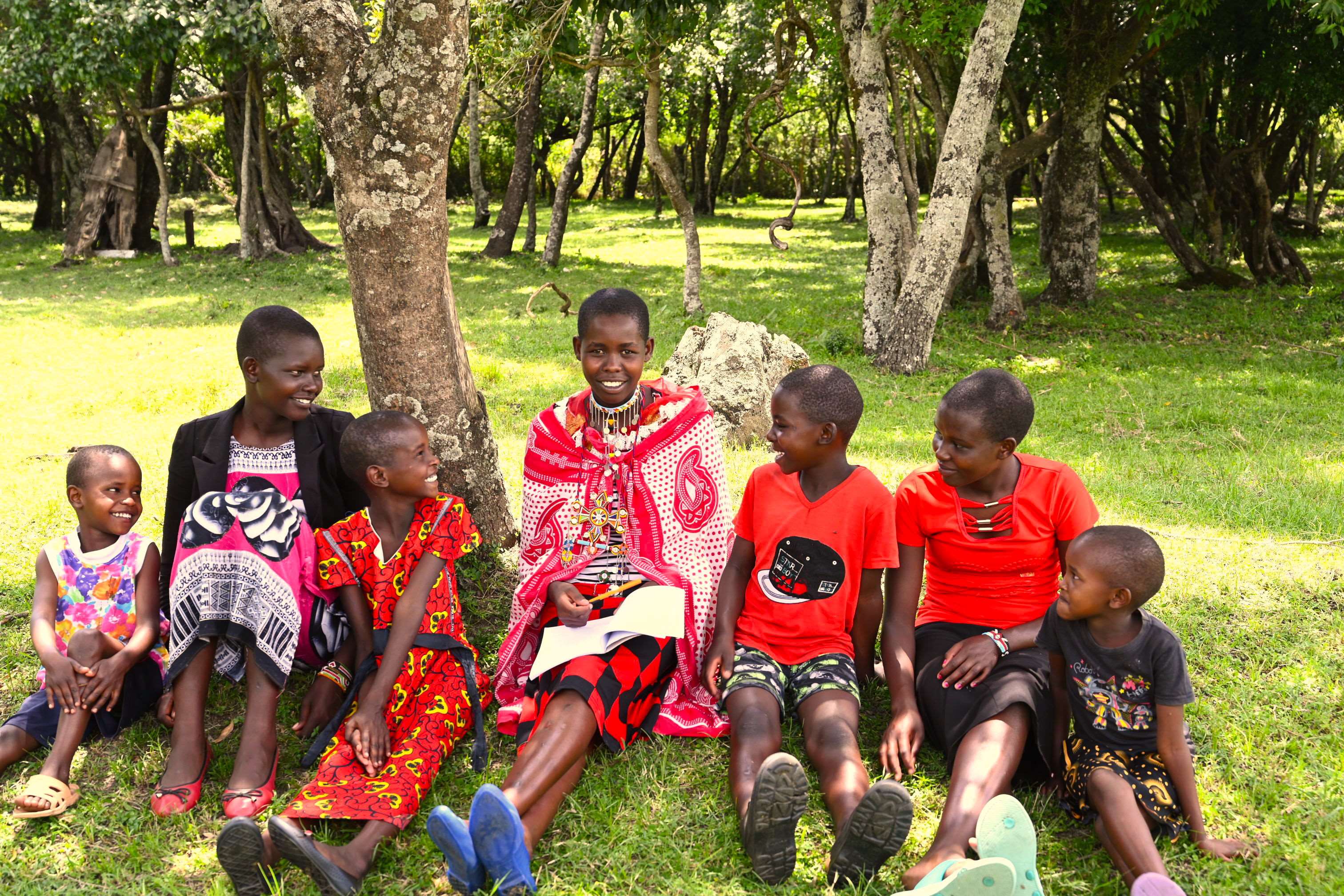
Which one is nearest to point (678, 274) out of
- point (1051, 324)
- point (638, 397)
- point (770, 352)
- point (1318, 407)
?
point (1051, 324)

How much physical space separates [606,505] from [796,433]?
0.81 metres

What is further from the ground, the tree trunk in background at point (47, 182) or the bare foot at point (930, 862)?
the tree trunk in background at point (47, 182)

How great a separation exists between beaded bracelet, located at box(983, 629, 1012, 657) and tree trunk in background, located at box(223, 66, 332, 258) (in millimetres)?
15851

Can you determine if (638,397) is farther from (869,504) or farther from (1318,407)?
(1318,407)

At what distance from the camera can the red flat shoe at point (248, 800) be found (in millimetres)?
3021

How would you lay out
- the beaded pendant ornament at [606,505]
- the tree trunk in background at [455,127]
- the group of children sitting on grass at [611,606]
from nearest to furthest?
the group of children sitting on grass at [611,606], the beaded pendant ornament at [606,505], the tree trunk in background at [455,127]

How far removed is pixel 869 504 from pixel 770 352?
4210 millimetres

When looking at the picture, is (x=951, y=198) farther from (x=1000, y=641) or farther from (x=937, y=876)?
(x=937, y=876)

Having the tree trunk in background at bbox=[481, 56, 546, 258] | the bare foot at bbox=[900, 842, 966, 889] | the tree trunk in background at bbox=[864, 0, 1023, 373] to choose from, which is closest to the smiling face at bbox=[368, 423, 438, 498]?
the bare foot at bbox=[900, 842, 966, 889]

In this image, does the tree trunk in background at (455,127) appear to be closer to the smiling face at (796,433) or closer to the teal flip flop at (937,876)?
the smiling face at (796,433)

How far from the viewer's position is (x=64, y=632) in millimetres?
3469

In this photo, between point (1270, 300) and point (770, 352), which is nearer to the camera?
point (770, 352)

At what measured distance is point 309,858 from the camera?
8.39 feet

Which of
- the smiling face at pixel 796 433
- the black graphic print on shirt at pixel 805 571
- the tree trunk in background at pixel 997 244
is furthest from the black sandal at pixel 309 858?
the tree trunk in background at pixel 997 244
